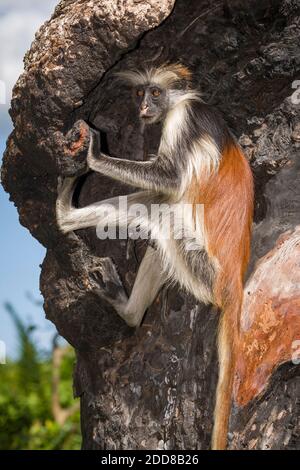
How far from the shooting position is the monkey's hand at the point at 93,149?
4305 mm

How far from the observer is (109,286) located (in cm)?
448

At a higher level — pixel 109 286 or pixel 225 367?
pixel 109 286

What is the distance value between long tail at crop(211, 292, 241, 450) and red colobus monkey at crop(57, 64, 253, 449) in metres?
0.15

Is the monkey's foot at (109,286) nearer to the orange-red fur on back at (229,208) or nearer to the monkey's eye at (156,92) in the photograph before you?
the orange-red fur on back at (229,208)

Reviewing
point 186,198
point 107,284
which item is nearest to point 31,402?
point 107,284

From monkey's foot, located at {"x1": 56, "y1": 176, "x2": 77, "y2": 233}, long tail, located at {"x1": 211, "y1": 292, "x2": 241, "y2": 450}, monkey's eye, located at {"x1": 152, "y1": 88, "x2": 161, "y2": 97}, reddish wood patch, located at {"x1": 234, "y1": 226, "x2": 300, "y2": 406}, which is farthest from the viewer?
monkey's eye, located at {"x1": 152, "y1": 88, "x2": 161, "y2": 97}

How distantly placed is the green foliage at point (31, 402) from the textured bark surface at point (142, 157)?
3.77m

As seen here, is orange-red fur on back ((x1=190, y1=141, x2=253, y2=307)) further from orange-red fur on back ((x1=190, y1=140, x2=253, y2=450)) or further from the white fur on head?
the white fur on head

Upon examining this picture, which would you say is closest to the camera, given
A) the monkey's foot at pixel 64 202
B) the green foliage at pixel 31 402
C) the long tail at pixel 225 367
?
the long tail at pixel 225 367

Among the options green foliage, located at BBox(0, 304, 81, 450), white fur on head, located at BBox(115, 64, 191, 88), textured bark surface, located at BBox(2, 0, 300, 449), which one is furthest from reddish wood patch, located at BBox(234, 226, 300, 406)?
green foliage, located at BBox(0, 304, 81, 450)

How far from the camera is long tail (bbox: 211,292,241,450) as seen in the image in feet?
12.3

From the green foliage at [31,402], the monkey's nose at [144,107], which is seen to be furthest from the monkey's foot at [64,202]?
the green foliage at [31,402]

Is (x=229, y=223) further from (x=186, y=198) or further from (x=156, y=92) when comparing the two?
(x=156, y=92)

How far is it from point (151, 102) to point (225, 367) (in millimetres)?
1862
